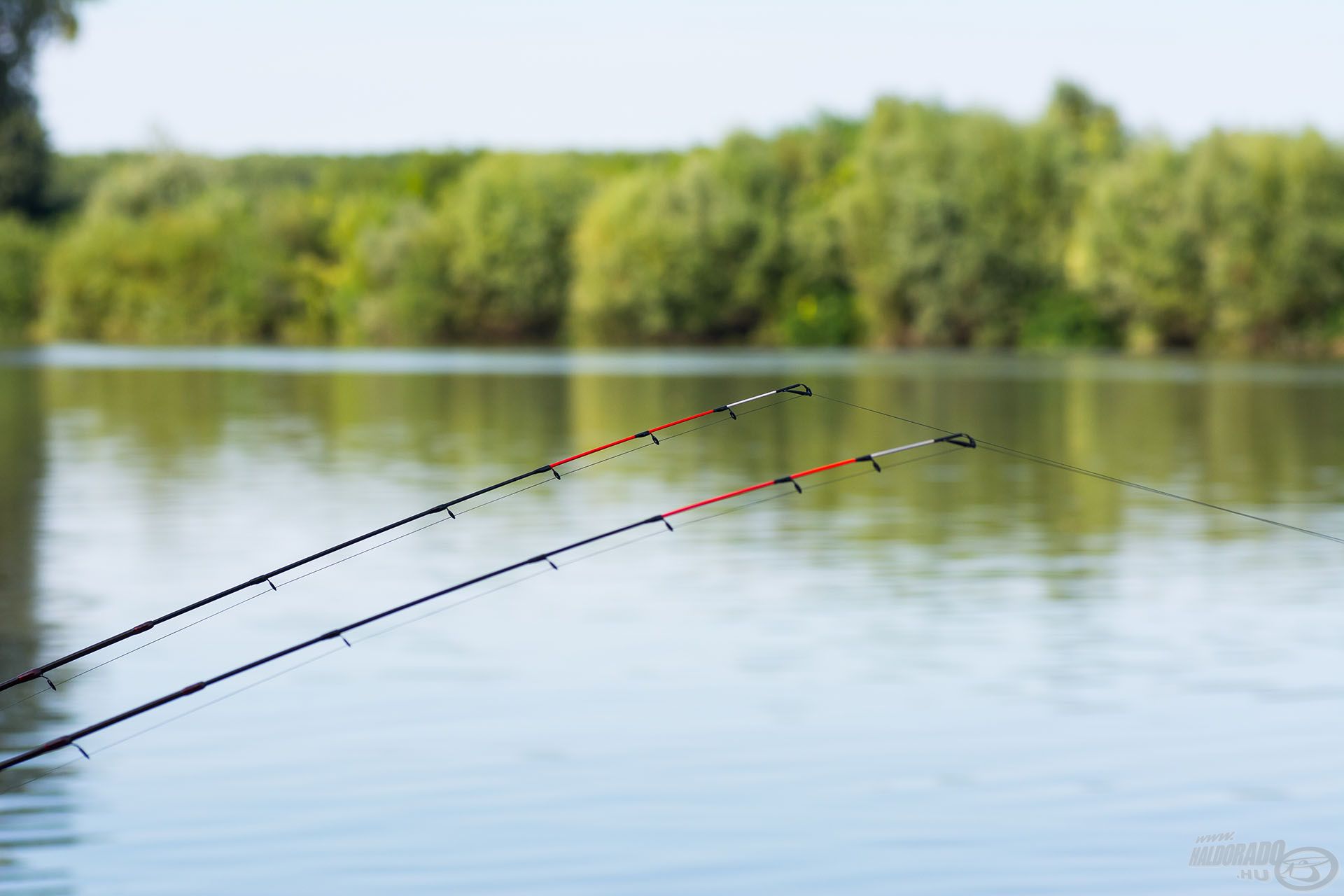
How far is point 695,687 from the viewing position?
1101cm

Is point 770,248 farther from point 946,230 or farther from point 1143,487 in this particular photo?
A: point 1143,487

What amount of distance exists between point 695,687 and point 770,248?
83.9 meters

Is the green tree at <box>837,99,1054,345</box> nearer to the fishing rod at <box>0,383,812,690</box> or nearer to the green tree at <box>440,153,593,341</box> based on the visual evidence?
the green tree at <box>440,153,593,341</box>

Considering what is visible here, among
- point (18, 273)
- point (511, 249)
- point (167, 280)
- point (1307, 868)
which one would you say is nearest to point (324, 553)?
point (1307, 868)

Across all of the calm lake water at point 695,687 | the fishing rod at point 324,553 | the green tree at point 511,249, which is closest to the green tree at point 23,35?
the calm lake water at point 695,687

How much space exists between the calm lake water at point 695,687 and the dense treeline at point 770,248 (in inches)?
2261

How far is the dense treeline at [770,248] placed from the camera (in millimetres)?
80750

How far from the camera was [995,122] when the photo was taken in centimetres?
8944

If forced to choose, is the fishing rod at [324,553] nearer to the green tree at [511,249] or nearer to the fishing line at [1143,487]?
the fishing line at [1143,487]

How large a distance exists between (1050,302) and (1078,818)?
7903 cm

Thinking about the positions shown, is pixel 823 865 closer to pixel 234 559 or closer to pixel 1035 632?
pixel 1035 632

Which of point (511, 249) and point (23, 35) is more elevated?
point (23, 35)

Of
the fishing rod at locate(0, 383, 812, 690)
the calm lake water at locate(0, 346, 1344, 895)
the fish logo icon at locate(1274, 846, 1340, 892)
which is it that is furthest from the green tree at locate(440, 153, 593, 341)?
the fish logo icon at locate(1274, 846, 1340, 892)

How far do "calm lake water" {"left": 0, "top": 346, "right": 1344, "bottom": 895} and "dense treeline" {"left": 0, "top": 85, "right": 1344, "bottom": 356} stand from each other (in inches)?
2261
